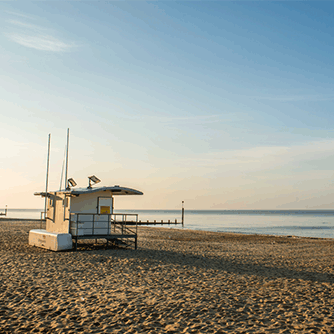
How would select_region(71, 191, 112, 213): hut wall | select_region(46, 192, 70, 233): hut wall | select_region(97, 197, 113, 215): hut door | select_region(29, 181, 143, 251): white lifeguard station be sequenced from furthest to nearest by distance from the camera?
1. select_region(97, 197, 113, 215): hut door
2. select_region(46, 192, 70, 233): hut wall
3. select_region(71, 191, 112, 213): hut wall
4. select_region(29, 181, 143, 251): white lifeguard station

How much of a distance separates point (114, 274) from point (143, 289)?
7.58ft

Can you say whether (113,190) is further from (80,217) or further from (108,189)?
(80,217)

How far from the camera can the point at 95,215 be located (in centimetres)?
1816

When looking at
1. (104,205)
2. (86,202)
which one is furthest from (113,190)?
(86,202)

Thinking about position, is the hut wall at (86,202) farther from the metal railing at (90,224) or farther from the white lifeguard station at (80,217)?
the metal railing at (90,224)

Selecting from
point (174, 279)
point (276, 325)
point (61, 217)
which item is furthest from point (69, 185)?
Result: point (276, 325)

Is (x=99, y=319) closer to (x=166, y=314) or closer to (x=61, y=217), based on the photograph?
(x=166, y=314)

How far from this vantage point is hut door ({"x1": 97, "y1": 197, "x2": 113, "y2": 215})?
18500 millimetres

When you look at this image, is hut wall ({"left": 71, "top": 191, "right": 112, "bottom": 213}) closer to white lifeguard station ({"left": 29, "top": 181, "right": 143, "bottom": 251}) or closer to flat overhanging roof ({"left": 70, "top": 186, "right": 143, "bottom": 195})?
white lifeguard station ({"left": 29, "top": 181, "right": 143, "bottom": 251})

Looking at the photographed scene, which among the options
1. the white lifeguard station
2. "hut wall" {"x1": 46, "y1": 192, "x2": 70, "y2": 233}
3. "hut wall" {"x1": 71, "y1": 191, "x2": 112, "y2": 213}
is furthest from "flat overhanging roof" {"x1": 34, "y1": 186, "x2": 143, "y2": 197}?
"hut wall" {"x1": 46, "y1": 192, "x2": 70, "y2": 233}

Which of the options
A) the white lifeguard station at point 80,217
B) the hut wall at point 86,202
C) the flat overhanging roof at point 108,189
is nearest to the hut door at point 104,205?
the white lifeguard station at point 80,217

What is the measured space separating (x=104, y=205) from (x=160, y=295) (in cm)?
1026

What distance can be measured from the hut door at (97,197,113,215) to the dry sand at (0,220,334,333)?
3598mm

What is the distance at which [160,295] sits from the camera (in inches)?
354
